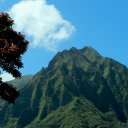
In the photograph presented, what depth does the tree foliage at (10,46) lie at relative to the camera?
115 feet

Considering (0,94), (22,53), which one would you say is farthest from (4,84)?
(22,53)

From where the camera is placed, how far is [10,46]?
34.8 meters

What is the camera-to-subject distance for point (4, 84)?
3675cm

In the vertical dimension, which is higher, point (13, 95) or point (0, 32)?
point (0, 32)

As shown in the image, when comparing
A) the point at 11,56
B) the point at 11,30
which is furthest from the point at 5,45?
the point at 11,30

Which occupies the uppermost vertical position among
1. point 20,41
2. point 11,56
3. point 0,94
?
point 20,41

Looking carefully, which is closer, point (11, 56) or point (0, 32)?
point (11, 56)

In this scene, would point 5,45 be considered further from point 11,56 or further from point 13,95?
point 13,95

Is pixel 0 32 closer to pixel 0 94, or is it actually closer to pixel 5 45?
pixel 5 45

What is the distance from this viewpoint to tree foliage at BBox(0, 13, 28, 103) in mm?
35062

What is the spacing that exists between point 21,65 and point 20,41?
2439 mm

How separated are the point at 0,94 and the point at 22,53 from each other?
405 cm

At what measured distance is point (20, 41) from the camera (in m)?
37.4

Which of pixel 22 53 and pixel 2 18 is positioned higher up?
pixel 2 18
